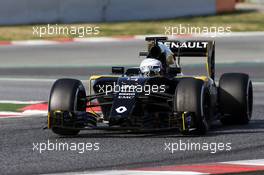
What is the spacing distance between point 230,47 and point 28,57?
17.3 feet

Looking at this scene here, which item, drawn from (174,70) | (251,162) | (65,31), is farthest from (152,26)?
(251,162)

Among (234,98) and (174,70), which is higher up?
(174,70)

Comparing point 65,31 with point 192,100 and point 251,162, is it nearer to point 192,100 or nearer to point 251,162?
point 192,100

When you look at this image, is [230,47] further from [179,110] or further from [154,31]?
[179,110]

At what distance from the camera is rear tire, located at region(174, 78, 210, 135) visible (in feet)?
37.0

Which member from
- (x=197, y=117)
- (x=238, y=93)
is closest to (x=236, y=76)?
(x=238, y=93)

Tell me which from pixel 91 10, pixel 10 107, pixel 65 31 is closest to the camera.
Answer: pixel 10 107

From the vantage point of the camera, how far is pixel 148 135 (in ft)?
38.6

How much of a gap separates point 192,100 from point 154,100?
0.64 metres

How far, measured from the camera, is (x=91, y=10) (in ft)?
96.5

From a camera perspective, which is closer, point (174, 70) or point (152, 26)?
point (174, 70)

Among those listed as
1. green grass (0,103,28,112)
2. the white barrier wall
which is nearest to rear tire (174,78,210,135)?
green grass (0,103,28,112)

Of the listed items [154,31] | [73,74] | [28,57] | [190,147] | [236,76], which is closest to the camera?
[190,147]

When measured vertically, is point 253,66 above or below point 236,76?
below
